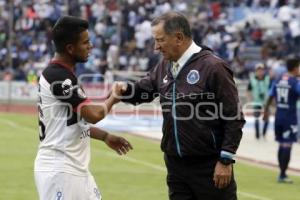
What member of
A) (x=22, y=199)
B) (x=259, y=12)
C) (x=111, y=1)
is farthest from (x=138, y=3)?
(x=22, y=199)

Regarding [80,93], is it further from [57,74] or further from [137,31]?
[137,31]

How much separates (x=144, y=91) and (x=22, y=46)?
29103mm

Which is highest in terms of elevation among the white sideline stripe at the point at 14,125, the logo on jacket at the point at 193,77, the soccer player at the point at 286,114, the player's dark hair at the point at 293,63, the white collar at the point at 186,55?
the white collar at the point at 186,55

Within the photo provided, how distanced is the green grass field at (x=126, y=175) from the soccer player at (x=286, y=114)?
1.37 ft

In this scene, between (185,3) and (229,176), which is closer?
(229,176)

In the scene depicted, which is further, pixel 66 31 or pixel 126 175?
pixel 126 175

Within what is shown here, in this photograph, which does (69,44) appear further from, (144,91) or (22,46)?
(22,46)

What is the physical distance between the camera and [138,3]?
38.5 meters

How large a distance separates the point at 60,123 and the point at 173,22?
1193mm

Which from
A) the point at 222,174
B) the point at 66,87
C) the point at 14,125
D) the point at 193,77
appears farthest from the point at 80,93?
the point at 14,125

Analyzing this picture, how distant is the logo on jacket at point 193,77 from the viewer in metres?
6.82

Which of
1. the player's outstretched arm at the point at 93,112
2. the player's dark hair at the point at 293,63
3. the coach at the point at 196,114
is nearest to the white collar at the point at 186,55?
the coach at the point at 196,114

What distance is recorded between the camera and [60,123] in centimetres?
657

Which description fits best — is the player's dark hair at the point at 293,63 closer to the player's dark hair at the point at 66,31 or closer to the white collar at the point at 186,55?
the white collar at the point at 186,55
